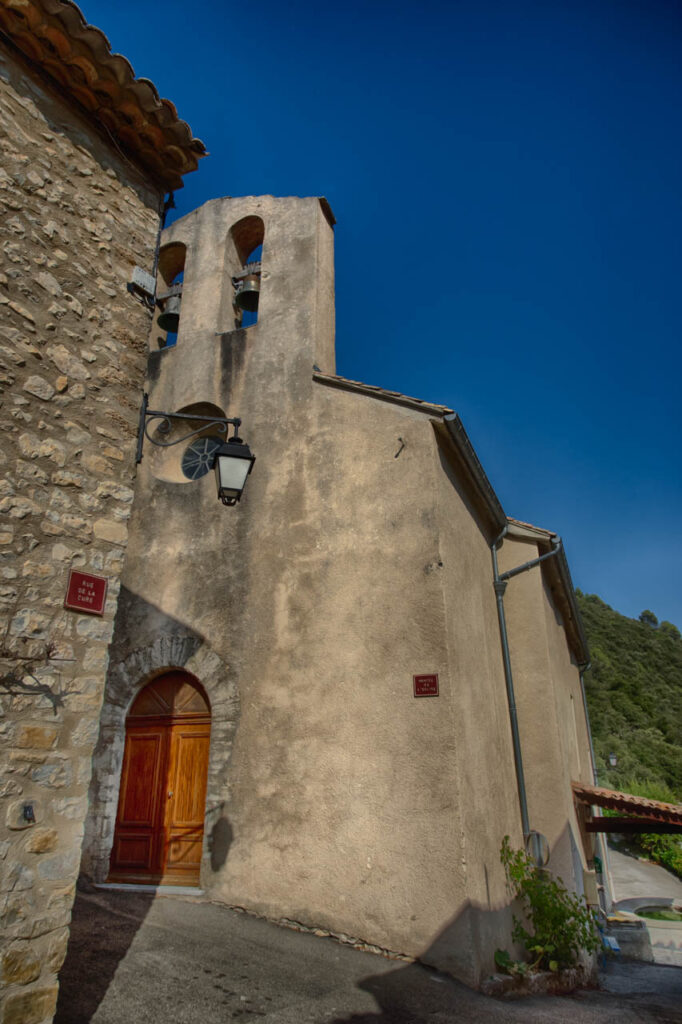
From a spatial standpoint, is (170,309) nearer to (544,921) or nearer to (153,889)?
(153,889)

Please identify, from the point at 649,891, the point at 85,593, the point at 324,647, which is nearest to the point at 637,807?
the point at 324,647

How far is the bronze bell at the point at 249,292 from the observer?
9.46 meters

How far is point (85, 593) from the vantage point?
3771 millimetres

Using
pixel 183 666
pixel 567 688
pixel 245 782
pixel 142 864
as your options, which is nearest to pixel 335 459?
pixel 183 666

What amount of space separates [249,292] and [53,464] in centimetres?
630

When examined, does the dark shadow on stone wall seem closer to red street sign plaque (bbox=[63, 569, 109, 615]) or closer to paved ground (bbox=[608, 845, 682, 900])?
red street sign plaque (bbox=[63, 569, 109, 615])

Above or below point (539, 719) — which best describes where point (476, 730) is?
below

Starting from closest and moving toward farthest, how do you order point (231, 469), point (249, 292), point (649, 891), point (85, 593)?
point (85, 593)
point (231, 469)
point (249, 292)
point (649, 891)

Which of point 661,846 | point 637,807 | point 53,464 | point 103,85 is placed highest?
point 103,85

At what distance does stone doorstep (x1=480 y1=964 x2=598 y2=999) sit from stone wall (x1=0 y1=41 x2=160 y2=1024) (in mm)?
3906

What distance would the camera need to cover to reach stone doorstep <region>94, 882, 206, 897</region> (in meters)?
6.49

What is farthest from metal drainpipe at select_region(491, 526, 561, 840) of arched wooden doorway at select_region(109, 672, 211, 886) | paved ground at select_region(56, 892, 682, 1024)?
arched wooden doorway at select_region(109, 672, 211, 886)

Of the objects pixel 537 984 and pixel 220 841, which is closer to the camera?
pixel 537 984

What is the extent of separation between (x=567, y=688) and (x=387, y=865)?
7.92 m
